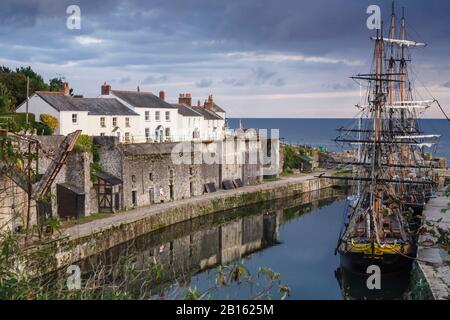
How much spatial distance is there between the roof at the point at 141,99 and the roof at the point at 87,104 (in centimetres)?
85

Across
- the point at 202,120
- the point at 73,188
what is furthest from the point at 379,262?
the point at 202,120

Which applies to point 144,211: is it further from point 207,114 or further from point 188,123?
point 207,114

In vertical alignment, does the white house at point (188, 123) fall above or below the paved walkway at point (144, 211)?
above

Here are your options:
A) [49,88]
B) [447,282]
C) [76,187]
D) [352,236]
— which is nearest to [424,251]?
[352,236]

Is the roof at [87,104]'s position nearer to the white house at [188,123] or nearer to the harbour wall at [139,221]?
the white house at [188,123]

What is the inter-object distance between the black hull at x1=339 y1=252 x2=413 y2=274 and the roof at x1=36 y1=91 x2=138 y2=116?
18881mm

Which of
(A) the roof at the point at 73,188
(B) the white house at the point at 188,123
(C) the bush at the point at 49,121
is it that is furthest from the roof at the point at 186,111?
(A) the roof at the point at 73,188

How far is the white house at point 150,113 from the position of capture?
42406 millimetres

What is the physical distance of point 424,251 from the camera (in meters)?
26.2

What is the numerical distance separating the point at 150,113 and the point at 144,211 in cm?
1237

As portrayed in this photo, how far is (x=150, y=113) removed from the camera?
43.9 meters

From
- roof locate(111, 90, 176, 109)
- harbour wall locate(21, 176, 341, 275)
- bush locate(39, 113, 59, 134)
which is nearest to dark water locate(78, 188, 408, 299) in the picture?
harbour wall locate(21, 176, 341, 275)
